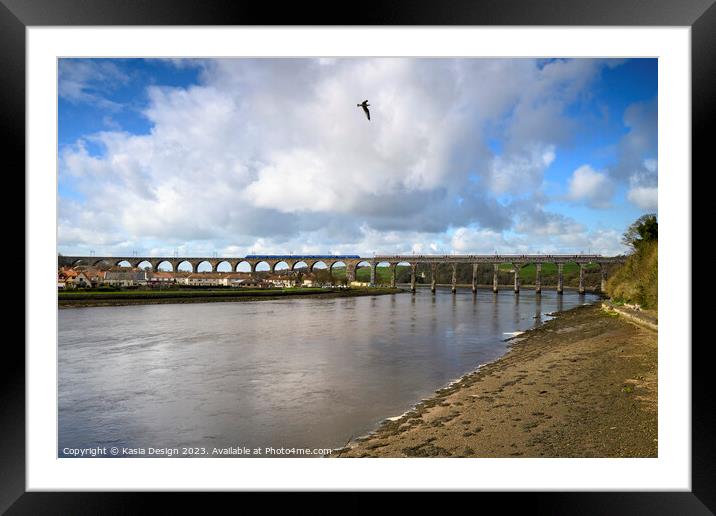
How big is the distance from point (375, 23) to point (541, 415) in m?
5.21

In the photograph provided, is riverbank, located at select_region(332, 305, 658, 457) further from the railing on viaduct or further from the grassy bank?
the railing on viaduct

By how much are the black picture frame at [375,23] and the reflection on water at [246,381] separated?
2570 mm

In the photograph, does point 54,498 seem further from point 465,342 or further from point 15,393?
point 465,342

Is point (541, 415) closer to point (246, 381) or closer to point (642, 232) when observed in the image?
point (246, 381)

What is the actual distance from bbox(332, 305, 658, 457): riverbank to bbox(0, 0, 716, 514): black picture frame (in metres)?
0.97

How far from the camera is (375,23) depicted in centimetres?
312

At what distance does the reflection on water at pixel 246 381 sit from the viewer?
5.89 metres

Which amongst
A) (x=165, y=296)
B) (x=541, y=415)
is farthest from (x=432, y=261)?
(x=541, y=415)

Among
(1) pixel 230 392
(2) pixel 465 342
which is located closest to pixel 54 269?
(1) pixel 230 392

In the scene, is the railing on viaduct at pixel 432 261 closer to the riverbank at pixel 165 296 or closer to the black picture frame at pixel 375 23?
the riverbank at pixel 165 296


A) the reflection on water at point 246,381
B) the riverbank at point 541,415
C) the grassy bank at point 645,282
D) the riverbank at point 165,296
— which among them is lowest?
the riverbank at point 165,296

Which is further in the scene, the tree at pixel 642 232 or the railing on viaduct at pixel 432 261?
the railing on viaduct at pixel 432 261

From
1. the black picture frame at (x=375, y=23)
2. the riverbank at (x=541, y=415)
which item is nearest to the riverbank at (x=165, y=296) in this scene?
the black picture frame at (x=375, y=23)

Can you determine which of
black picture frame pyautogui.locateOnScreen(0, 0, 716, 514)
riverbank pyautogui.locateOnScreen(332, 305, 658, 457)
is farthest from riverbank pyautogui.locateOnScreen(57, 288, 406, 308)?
riverbank pyautogui.locateOnScreen(332, 305, 658, 457)
